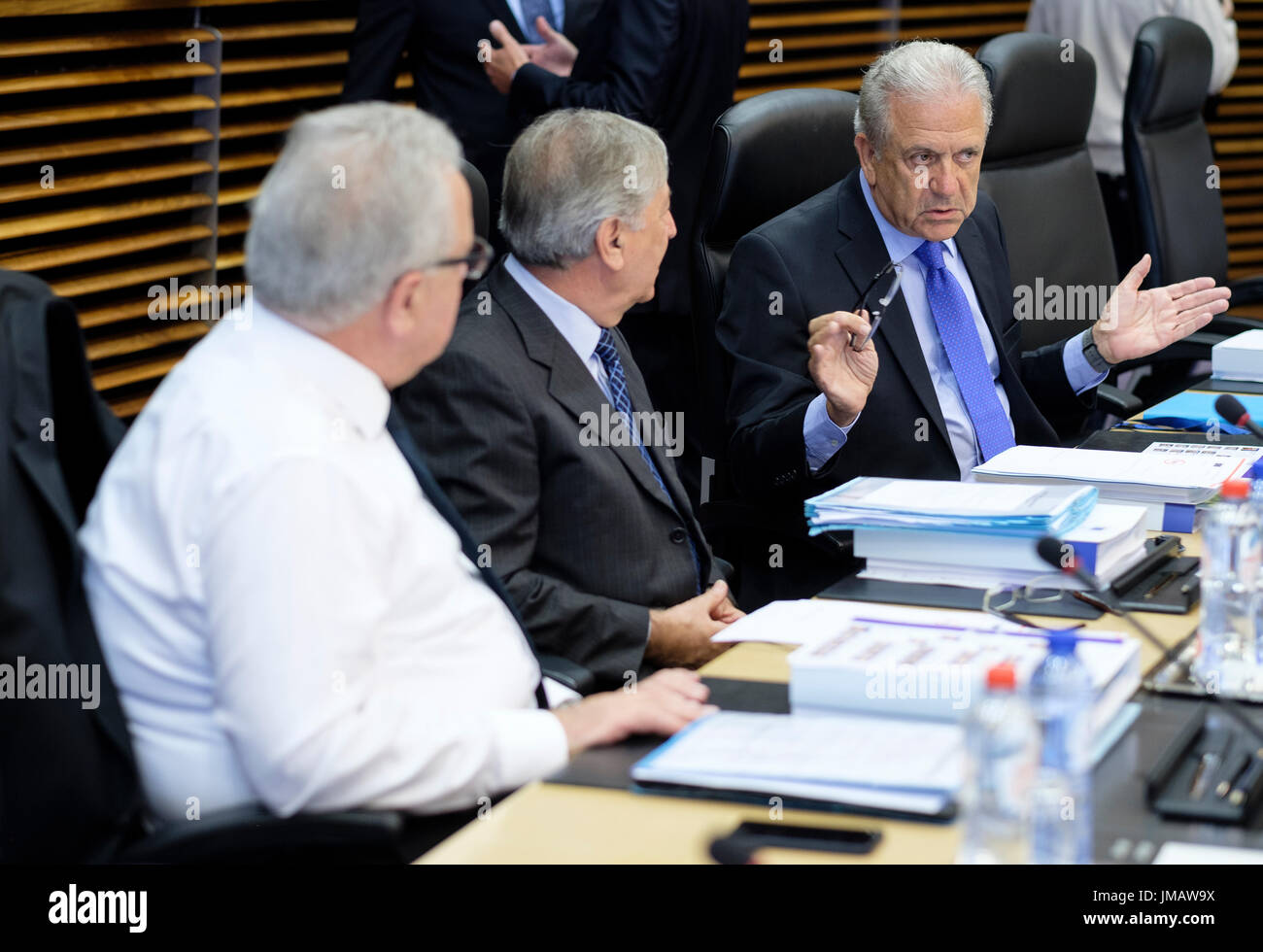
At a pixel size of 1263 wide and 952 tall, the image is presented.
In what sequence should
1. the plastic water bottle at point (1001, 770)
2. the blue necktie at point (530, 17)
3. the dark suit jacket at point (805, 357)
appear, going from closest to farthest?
1. the plastic water bottle at point (1001, 770)
2. the dark suit jacket at point (805, 357)
3. the blue necktie at point (530, 17)

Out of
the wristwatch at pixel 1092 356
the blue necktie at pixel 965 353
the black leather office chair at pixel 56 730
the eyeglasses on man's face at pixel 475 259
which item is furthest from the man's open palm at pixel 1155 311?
the black leather office chair at pixel 56 730

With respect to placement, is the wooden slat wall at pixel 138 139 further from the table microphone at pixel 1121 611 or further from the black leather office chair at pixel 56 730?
the table microphone at pixel 1121 611

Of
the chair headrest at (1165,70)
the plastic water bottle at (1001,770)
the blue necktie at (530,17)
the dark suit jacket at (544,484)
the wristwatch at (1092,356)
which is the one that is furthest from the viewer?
the chair headrest at (1165,70)

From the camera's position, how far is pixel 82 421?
5.57ft

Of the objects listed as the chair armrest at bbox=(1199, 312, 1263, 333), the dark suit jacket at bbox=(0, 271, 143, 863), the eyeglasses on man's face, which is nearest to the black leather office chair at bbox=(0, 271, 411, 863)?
the dark suit jacket at bbox=(0, 271, 143, 863)

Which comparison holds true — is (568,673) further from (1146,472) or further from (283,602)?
(1146,472)

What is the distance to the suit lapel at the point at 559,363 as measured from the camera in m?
2.37

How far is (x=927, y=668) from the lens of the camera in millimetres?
1684

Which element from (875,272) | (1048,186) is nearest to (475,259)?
(875,272)

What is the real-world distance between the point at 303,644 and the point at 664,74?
8.26 feet

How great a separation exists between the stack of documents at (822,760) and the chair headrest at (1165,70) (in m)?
2.95

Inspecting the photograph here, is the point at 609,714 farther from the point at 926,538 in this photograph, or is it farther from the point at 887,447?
the point at 887,447

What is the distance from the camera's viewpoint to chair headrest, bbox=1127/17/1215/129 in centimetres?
415
